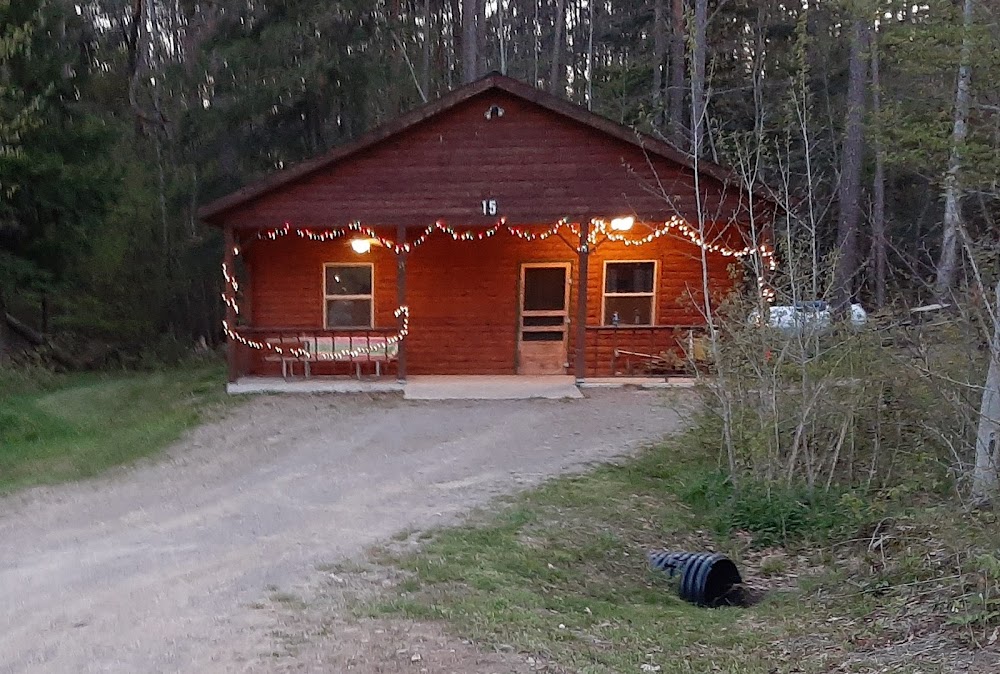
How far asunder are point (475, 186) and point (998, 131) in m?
8.29

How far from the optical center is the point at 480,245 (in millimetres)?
15609

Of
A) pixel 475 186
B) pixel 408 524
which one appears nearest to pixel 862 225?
pixel 475 186

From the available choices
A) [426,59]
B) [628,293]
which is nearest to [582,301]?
[628,293]

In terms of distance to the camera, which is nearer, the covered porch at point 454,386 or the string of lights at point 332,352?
the covered porch at point 454,386

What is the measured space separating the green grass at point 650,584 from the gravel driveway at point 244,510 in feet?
2.74

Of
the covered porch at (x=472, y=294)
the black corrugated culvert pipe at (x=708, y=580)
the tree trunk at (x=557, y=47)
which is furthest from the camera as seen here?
the tree trunk at (x=557, y=47)

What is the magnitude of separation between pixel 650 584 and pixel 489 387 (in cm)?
772

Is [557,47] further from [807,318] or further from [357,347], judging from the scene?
[807,318]

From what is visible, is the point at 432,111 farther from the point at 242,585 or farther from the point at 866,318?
the point at 242,585

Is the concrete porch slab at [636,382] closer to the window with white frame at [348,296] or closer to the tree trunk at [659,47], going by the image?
the window with white frame at [348,296]

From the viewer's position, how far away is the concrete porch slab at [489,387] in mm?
13531

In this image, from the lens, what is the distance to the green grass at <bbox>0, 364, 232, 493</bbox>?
10422 millimetres

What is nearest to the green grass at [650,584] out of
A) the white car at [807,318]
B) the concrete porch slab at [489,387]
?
the white car at [807,318]

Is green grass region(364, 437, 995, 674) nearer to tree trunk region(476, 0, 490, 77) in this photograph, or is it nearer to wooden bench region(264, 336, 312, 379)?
wooden bench region(264, 336, 312, 379)
